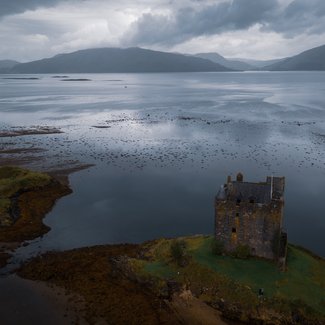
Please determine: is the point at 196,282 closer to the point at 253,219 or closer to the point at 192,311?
the point at 192,311

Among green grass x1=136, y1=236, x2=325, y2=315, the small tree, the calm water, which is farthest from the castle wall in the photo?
the calm water

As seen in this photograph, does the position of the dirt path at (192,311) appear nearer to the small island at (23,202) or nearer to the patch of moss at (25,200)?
the small island at (23,202)

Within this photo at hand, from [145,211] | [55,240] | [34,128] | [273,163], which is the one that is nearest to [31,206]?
[55,240]

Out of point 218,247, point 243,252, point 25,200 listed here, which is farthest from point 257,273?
point 25,200

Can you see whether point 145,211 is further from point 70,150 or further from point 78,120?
point 78,120

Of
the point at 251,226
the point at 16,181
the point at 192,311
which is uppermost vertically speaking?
the point at 251,226

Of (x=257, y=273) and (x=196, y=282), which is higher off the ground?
(x=257, y=273)

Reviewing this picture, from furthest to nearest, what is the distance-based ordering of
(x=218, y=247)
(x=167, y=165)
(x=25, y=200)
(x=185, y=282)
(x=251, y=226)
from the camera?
1. (x=167, y=165)
2. (x=25, y=200)
3. (x=218, y=247)
4. (x=251, y=226)
5. (x=185, y=282)
